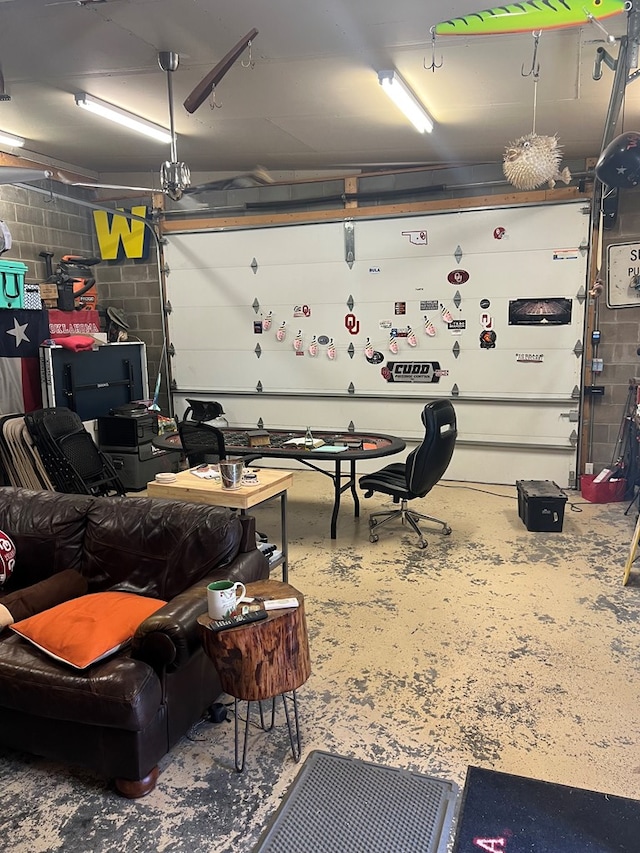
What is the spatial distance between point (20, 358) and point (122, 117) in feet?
7.69

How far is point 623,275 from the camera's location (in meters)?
5.49

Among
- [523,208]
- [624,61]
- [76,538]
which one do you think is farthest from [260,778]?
[523,208]

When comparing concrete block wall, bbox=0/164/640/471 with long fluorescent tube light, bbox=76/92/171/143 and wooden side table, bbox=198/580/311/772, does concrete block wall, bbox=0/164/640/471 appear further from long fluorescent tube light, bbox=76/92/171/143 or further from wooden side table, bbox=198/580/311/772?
wooden side table, bbox=198/580/311/772

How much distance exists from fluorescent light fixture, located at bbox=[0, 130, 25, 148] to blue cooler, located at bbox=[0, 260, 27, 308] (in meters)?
1.05

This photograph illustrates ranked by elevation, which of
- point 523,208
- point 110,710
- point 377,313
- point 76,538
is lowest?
point 110,710

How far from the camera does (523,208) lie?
18.7 ft

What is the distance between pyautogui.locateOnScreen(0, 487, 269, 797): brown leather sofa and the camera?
2047 mm

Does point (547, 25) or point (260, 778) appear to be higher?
point (547, 25)

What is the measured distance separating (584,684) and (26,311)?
206 inches

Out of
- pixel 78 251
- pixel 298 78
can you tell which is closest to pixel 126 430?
pixel 78 251

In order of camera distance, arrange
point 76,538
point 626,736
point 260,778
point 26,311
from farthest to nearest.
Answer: point 26,311 → point 76,538 → point 626,736 → point 260,778

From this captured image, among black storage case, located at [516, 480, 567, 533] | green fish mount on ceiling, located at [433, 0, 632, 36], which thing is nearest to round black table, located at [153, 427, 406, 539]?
black storage case, located at [516, 480, 567, 533]

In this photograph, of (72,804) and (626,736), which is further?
(626,736)

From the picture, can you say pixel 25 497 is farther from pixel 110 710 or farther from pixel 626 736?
pixel 626 736
